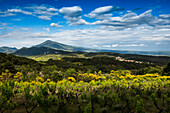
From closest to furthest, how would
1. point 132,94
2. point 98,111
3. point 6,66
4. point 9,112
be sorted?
1. point 9,112
2. point 98,111
3. point 132,94
4. point 6,66

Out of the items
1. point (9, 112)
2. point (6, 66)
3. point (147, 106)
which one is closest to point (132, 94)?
point (147, 106)

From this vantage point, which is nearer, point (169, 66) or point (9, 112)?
point (9, 112)

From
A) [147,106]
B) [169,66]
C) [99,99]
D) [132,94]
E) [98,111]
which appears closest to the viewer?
[98,111]

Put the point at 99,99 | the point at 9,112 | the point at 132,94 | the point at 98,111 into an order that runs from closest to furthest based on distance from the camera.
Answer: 1. the point at 9,112
2. the point at 98,111
3. the point at 99,99
4. the point at 132,94

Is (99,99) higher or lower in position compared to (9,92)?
lower

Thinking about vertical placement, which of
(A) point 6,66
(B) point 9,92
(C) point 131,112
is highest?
(B) point 9,92

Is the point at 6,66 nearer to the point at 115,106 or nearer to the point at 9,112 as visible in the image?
the point at 9,112

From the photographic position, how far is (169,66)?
128ft

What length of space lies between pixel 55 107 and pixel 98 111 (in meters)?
2.80

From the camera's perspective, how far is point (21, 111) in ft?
21.2

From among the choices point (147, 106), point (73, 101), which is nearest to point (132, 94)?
point (147, 106)

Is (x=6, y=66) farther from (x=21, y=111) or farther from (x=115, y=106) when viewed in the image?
(x=115, y=106)

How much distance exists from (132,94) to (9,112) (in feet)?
30.7

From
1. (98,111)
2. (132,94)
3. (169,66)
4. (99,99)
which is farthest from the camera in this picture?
(169,66)
